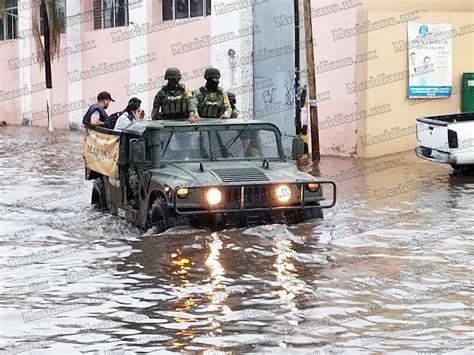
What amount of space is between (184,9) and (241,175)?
17.8 meters

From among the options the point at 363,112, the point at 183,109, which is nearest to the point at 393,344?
the point at 183,109

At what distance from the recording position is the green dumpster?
74.7 feet

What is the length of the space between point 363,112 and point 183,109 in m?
9.14

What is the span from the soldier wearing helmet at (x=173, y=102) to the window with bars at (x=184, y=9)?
13998 millimetres

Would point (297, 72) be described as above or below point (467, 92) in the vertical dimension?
above

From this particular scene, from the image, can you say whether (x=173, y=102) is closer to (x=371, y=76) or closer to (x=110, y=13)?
(x=371, y=76)

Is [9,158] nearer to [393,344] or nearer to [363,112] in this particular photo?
[363,112]

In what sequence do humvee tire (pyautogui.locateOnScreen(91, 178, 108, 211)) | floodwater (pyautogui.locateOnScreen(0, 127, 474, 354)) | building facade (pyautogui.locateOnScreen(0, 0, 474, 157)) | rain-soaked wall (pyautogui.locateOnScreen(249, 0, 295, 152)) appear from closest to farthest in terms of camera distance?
floodwater (pyautogui.locateOnScreen(0, 127, 474, 354)) < humvee tire (pyautogui.locateOnScreen(91, 178, 108, 211)) < building facade (pyautogui.locateOnScreen(0, 0, 474, 157)) < rain-soaked wall (pyautogui.locateOnScreen(249, 0, 295, 152))

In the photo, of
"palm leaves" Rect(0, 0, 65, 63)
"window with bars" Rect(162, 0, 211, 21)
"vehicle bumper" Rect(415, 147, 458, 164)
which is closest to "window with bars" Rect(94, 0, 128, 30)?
"palm leaves" Rect(0, 0, 65, 63)

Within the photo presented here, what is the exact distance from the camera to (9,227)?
13.3 metres

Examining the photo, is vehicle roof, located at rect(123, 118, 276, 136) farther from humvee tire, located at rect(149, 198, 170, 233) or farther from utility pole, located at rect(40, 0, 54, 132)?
utility pole, located at rect(40, 0, 54, 132)

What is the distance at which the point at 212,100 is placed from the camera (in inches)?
523

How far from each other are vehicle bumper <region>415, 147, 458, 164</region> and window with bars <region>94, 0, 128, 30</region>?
15596 millimetres

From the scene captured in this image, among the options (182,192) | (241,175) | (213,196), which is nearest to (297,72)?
(241,175)
